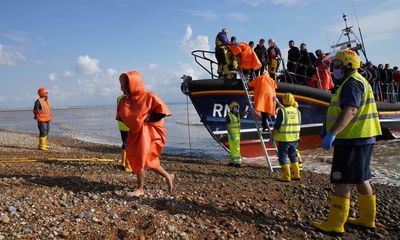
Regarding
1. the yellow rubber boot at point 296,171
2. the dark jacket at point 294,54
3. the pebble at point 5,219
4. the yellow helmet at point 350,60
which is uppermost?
the dark jacket at point 294,54

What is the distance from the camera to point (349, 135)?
11.7ft

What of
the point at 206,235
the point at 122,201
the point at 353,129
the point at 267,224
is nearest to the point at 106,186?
the point at 122,201

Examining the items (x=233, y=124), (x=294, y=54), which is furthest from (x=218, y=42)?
(x=294, y=54)

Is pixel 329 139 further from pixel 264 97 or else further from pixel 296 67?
pixel 296 67

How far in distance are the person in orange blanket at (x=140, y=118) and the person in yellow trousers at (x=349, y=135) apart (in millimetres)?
1925

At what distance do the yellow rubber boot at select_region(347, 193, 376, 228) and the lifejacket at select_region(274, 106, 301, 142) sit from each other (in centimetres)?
236

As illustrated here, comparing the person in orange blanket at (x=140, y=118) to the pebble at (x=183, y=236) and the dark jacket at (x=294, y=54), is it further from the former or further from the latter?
the dark jacket at (x=294, y=54)

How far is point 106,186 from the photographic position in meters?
4.68

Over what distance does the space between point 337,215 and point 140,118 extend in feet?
7.79

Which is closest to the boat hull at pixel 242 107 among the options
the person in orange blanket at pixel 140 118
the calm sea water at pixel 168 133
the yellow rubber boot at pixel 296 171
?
the calm sea water at pixel 168 133

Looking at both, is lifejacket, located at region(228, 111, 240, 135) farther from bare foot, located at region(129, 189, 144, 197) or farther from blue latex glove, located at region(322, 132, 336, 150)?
blue latex glove, located at region(322, 132, 336, 150)

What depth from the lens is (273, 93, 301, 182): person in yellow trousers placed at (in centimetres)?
616

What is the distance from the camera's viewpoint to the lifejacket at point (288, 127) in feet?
20.2

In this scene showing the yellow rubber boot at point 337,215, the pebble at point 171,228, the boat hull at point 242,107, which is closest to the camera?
the pebble at point 171,228
